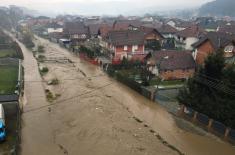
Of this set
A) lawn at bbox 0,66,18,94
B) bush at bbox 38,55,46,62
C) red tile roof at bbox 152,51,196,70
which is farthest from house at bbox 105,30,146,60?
lawn at bbox 0,66,18,94

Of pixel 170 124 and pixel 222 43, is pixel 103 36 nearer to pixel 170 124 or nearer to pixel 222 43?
pixel 222 43

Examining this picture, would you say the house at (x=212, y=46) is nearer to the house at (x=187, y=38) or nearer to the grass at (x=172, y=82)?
the grass at (x=172, y=82)

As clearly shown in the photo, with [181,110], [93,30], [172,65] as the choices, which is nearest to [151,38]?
[172,65]

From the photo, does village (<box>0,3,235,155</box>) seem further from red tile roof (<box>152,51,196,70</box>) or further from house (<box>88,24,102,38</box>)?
house (<box>88,24,102,38</box>)

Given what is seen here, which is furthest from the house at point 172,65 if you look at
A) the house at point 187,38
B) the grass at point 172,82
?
the house at point 187,38

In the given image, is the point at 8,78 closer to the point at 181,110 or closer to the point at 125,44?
the point at 125,44

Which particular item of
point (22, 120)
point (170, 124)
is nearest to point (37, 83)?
point (22, 120)
